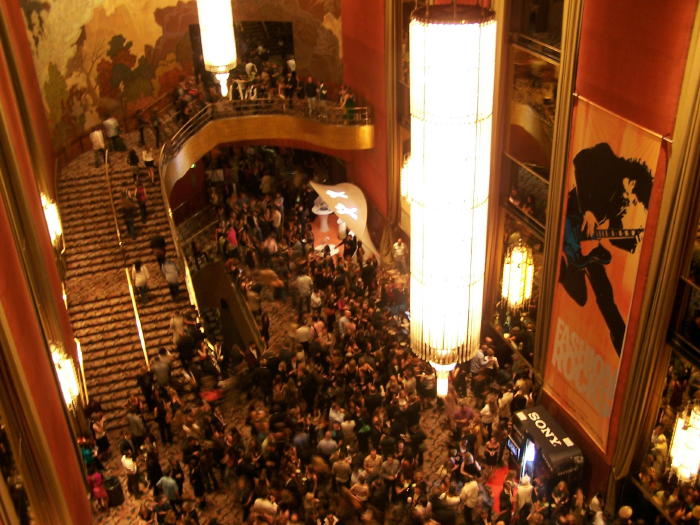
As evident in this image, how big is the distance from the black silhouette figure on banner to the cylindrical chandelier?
25.0 ft

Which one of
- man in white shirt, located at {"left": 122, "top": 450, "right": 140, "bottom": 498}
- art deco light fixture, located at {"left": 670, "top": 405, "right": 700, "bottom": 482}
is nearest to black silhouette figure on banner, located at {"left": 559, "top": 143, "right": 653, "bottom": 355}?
art deco light fixture, located at {"left": 670, "top": 405, "right": 700, "bottom": 482}

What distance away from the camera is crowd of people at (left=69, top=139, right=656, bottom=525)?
36.4 feet

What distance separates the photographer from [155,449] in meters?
12.5

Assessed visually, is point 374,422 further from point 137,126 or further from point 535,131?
point 137,126

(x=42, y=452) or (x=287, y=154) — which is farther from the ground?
(x=42, y=452)

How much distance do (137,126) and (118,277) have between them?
6263 millimetres

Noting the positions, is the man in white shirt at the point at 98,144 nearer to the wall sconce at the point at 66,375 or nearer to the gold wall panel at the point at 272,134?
the gold wall panel at the point at 272,134

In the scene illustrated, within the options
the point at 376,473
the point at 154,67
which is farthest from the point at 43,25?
the point at 376,473

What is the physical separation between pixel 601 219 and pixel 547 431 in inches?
131

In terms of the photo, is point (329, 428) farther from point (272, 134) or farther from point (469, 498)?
point (272, 134)

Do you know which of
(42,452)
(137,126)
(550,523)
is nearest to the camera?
(42,452)

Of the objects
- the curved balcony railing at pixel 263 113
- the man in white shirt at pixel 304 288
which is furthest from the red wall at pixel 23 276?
the man in white shirt at pixel 304 288

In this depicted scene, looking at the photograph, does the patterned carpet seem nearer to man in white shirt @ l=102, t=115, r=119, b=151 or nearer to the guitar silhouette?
man in white shirt @ l=102, t=115, r=119, b=151

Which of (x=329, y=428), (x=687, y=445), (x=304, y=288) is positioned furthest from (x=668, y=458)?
(x=304, y=288)
